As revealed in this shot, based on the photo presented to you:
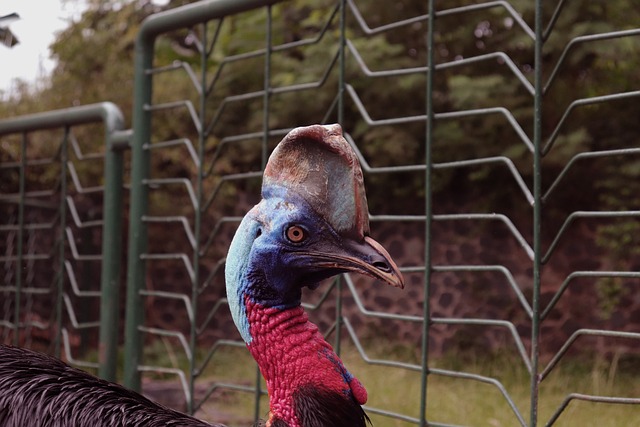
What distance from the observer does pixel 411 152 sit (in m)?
8.00

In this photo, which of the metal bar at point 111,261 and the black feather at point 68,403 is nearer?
the black feather at point 68,403

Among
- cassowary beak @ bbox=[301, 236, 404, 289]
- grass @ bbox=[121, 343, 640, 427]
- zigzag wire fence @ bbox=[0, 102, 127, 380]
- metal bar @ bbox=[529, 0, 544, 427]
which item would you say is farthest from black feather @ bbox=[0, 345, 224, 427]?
grass @ bbox=[121, 343, 640, 427]

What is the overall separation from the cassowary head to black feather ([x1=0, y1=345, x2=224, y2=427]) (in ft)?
0.75

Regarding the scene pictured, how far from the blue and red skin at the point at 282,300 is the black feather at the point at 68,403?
0.65 feet

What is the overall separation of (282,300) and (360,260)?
0.20 metres

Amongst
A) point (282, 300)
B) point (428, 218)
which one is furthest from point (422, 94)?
point (282, 300)

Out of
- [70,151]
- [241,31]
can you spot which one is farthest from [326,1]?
[70,151]

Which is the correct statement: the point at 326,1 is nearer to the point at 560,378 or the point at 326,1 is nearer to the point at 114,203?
the point at 560,378

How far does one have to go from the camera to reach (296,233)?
182cm

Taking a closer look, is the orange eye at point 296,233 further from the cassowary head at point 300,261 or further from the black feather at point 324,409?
the black feather at point 324,409

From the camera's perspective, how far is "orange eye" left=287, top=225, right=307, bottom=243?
182 centimetres

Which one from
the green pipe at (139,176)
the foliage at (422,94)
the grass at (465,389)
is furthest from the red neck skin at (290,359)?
the foliage at (422,94)

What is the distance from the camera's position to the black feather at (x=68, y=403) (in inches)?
75.2

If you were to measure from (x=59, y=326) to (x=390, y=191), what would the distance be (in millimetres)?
5048
